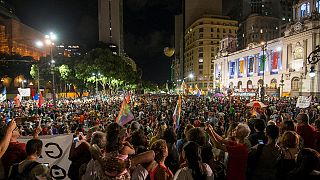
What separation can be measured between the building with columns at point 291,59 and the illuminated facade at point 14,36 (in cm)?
6693

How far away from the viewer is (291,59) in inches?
2436

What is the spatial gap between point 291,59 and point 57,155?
66.0 metres

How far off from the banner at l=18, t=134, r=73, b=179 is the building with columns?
41.5m

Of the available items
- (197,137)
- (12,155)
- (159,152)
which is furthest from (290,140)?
(12,155)

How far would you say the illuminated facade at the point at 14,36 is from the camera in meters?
72.4

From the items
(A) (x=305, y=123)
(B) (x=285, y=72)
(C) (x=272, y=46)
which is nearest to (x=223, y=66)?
(C) (x=272, y=46)

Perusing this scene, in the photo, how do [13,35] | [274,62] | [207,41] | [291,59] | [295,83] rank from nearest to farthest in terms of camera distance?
[295,83]
[291,59]
[274,62]
[13,35]
[207,41]

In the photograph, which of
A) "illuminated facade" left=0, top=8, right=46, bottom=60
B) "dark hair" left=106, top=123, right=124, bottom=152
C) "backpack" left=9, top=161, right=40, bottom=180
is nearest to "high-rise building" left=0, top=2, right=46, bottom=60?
"illuminated facade" left=0, top=8, right=46, bottom=60

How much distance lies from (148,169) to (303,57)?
6343 cm

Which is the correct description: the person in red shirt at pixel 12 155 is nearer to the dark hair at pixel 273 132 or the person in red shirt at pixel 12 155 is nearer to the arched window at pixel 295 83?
the dark hair at pixel 273 132

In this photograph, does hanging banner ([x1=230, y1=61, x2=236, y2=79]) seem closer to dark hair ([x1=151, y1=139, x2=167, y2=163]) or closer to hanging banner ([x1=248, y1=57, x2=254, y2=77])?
hanging banner ([x1=248, y1=57, x2=254, y2=77])

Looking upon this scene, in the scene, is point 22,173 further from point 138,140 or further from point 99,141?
point 138,140

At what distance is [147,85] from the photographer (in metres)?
175

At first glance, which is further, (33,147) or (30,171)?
(33,147)
